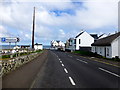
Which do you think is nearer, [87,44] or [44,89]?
[44,89]

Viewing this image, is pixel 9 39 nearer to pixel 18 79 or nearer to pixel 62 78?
pixel 18 79

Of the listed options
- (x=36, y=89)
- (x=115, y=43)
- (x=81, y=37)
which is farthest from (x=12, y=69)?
(x=81, y=37)

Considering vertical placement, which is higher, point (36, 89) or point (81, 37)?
point (81, 37)

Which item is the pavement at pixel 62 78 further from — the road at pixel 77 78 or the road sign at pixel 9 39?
the road sign at pixel 9 39

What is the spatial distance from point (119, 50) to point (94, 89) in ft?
78.5

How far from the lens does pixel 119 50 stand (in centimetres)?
2834

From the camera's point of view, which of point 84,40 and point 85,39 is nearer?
point 85,39

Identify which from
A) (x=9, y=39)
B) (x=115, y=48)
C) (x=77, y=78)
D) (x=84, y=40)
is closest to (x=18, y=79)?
(x=77, y=78)

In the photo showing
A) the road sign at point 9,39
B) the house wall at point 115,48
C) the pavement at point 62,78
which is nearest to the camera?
the pavement at point 62,78

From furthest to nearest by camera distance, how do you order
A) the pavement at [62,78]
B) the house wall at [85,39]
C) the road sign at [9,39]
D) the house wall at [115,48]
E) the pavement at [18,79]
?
1. the house wall at [85,39]
2. the house wall at [115,48]
3. the road sign at [9,39]
4. the pavement at [62,78]
5. the pavement at [18,79]

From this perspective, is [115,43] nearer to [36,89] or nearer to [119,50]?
[119,50]

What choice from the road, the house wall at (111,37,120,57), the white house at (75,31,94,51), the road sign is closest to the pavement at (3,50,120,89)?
the road

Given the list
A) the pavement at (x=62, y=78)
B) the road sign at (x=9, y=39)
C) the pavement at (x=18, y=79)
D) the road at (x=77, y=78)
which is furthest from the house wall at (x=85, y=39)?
the pavement at (x=18, y=79)

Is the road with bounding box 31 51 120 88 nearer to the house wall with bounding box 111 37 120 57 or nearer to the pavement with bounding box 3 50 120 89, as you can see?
the pavement with bounding box 3 50 120 89
